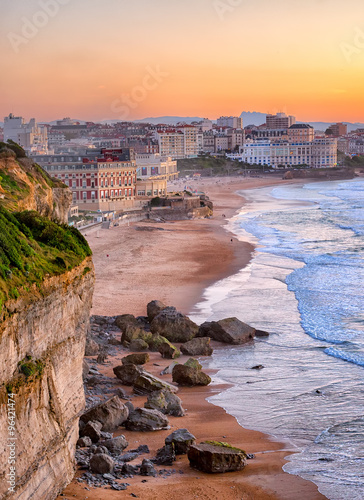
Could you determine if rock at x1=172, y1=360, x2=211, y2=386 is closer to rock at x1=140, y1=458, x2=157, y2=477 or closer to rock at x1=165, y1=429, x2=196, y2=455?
rock at x1=165, y1=429, x2=196, y2=455

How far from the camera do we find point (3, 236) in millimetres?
11617

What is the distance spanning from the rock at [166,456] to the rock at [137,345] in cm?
794

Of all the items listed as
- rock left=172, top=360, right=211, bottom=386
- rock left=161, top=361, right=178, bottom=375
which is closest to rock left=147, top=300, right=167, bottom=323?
rock left=161, top=361, right=178, bottom=375

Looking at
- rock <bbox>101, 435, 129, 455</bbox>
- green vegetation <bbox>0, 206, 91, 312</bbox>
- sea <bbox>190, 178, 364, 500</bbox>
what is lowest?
sea <bbox>190, 178, 364, 500</bbox>

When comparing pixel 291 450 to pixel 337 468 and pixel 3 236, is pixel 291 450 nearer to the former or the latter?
pixel 337 468

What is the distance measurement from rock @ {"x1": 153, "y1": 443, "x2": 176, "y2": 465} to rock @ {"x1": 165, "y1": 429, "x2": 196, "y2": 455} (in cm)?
16

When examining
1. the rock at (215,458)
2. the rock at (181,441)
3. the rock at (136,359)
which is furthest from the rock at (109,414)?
the rock at (136,359)

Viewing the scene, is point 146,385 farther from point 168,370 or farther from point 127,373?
point 168,370

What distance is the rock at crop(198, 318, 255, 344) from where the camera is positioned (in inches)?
918

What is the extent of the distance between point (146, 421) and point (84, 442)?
207cm

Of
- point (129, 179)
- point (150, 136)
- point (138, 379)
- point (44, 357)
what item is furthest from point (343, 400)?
point (150, 136)

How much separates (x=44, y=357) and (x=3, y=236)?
6.92 ft

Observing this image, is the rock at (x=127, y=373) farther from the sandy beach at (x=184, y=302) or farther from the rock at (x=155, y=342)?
the rock at (x=155, y=342)

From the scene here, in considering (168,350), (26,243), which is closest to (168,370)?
(168,350)
